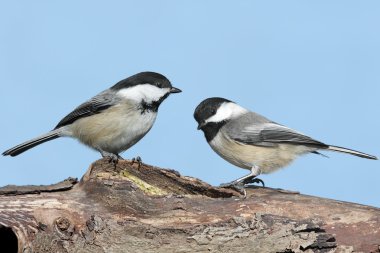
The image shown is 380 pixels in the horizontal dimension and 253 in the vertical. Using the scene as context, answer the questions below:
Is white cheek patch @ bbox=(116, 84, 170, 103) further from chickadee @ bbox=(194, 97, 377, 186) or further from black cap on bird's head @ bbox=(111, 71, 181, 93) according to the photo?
chickadee @ bbox=(194, 97, 377, 186)

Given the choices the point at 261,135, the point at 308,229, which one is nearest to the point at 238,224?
the point at 308,229

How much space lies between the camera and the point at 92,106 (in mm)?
6102

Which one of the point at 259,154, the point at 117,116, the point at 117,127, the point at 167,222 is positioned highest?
the point at 117,116

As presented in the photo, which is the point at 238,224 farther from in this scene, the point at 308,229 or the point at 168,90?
the point at 168,90

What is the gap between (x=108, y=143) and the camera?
586 cm

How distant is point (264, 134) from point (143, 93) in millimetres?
1299

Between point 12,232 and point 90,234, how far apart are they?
0.51 metres

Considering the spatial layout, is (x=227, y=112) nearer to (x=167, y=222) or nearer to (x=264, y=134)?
(x=264, y=134)

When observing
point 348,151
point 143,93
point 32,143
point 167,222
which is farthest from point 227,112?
point 167,222

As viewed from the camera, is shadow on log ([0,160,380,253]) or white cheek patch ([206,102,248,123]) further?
white cheek patch ([206,102,248,123])

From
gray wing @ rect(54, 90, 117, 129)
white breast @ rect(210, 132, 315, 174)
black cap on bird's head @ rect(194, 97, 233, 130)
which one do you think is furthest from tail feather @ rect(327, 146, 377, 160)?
gray wing @ rect(54, 90, 117, 129)

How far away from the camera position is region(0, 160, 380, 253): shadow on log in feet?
11.5

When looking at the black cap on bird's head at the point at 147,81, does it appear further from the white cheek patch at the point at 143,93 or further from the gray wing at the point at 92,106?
the gray wing at the point at 92,106

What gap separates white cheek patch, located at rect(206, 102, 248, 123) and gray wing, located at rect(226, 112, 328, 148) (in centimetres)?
12
